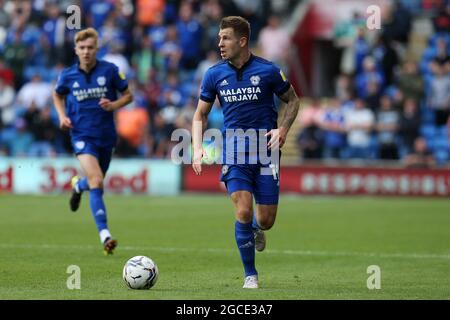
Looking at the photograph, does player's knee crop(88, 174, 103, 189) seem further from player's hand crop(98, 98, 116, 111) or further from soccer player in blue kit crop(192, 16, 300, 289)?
soccer player in blue kit crop(192, 16, 300, 289)

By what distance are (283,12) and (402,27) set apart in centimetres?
423

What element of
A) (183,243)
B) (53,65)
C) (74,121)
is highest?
(53,65)

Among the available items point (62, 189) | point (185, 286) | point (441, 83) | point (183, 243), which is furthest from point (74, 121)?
point (441, 83)

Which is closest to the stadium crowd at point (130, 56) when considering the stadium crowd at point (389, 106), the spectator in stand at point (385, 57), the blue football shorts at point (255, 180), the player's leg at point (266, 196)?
the stadium crowd at point (389, 106)

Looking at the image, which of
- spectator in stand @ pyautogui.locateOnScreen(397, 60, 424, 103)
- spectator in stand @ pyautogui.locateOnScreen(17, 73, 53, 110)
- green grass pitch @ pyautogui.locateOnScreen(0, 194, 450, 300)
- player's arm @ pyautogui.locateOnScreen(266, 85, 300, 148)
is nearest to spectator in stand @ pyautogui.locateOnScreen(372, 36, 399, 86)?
spectator in stand @ pyautogui.locateOnScreen(397, 60, 424, 103)

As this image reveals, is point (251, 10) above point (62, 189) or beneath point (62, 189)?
above

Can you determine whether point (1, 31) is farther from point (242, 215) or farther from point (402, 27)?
point (242, 215)

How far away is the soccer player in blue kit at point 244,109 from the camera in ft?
33.9

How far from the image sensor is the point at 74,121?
565 inches

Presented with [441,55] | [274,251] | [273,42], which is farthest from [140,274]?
[273,42]

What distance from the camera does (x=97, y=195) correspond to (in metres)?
13.8

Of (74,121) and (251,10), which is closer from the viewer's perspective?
(74,121)

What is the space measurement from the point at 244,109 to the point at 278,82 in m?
0.43

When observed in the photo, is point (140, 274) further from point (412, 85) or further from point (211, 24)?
point (211, 24)
